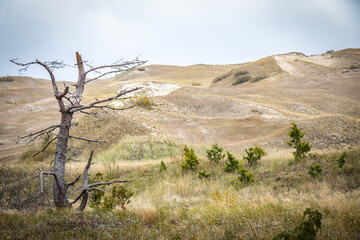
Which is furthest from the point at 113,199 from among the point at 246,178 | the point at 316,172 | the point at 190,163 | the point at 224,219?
the point at 316,172

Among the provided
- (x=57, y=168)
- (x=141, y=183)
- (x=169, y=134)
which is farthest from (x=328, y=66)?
(x=57, y=168)

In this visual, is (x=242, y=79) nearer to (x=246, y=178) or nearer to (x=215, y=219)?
(x=246, y=178)

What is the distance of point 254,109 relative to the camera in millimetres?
26781

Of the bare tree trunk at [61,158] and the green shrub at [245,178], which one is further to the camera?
the green shrub at [245,178]

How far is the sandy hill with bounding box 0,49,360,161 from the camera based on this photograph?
16.7 meters

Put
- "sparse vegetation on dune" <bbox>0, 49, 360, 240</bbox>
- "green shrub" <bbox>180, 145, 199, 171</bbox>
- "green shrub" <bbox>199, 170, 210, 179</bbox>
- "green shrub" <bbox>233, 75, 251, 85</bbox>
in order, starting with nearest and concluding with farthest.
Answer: "sparse vegetation on dune" <bbox>0, 49, 360, 240</bbox>, "green shrub" <bbox>199, 170, 210, 179</bbox>, "green shrub" <bbox>180, 145, 199, 171</bbox>, "green shrub" <bbox>233, 75, 251, 85</bbox>

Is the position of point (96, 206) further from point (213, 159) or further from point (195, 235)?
point (213, 159)

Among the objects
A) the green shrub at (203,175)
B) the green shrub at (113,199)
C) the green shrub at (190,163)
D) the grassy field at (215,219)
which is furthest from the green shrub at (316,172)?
the green shrub at (113,199)

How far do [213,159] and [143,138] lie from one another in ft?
28.3

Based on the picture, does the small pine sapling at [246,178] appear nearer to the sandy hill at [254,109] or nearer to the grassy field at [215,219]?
the grassy field at [215,219]

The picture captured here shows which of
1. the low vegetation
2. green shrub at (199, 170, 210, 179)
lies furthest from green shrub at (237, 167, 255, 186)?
green shrub at (199, 170, 210, 179)

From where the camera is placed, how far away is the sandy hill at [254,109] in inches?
657

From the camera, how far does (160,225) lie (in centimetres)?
379

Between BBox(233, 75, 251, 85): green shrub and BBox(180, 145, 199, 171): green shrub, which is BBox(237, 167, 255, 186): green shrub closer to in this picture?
BBox(180, 145, 199, 171): green shrub
